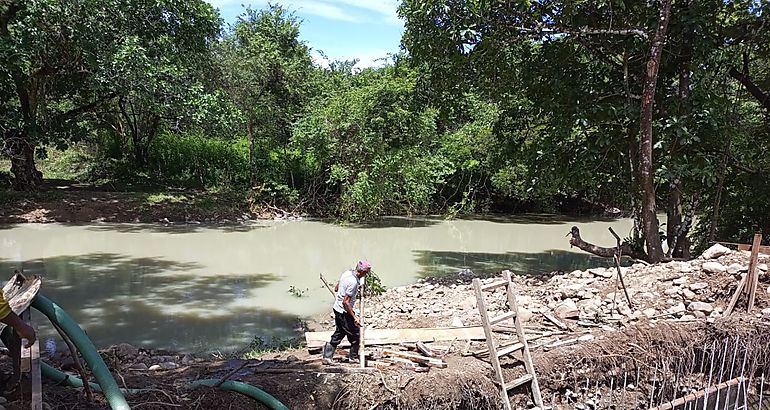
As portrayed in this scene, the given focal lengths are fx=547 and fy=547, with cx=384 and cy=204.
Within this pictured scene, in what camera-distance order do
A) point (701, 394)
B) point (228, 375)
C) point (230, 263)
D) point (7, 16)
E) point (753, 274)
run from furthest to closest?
1. point (7, 16)
2. point (230, 263)
3. point (753, 274)
4. point (701, 394)
5. point (228, 375)

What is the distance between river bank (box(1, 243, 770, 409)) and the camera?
4441 mm

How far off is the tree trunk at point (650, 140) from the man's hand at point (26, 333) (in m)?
9.03

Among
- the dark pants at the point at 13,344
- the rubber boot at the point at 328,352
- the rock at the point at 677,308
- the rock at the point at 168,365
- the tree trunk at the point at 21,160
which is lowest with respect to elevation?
the rock at the point at 168,365

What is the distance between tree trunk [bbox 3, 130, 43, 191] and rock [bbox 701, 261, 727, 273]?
17.8 meters

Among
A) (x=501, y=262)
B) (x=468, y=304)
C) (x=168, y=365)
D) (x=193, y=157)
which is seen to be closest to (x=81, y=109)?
(x=193, y=157)

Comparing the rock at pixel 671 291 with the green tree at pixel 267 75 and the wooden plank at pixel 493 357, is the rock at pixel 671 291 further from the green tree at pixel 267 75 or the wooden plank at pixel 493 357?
the green tree at pixel 267 75

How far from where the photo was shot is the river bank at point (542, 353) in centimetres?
444

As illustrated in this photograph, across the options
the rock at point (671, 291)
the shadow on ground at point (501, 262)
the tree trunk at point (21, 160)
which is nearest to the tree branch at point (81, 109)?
the tree trunk at point (21, 160)

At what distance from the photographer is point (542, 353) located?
5.31 meters

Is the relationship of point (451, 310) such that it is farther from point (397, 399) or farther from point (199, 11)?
point (199, 11)

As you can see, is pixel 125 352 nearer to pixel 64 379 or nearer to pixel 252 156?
Result: pixel 64 379

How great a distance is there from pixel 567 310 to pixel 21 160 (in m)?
18.1

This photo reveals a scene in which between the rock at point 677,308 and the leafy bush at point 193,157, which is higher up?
the leafy bush at point 193,157

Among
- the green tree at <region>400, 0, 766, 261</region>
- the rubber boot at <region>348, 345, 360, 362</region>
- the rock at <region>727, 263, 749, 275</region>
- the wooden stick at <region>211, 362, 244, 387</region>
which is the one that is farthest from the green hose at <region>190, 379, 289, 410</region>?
the green tree at <region>400, 0, 766, 261</region>
